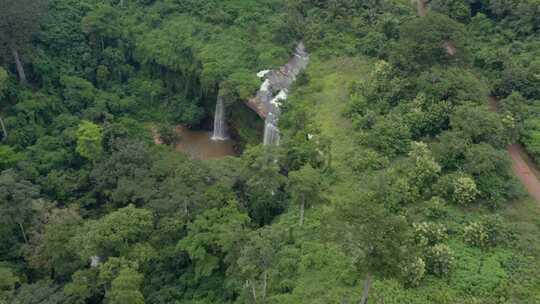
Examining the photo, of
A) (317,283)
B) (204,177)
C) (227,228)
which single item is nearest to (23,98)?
(204,177)

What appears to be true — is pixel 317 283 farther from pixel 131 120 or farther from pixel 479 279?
pixel 131 120

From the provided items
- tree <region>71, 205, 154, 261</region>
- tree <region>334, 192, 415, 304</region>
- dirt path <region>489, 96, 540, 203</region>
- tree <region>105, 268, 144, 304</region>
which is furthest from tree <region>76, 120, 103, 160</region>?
dirt path <region>489, 96, 540, 203</region>

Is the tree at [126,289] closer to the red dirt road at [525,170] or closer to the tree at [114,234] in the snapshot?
the tree at [114,234]

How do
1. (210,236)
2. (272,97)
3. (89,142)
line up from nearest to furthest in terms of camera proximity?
(210,236) → (89,142) → (272,97)

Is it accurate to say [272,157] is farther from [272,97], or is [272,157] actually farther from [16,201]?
[16,201]

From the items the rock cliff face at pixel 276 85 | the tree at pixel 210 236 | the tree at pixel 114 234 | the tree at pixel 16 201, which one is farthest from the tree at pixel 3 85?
the tree at pixel 210 236

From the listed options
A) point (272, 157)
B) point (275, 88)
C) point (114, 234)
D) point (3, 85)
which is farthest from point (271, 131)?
point (3, 85)

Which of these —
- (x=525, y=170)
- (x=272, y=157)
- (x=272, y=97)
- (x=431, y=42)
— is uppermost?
(x=431, y=42)
